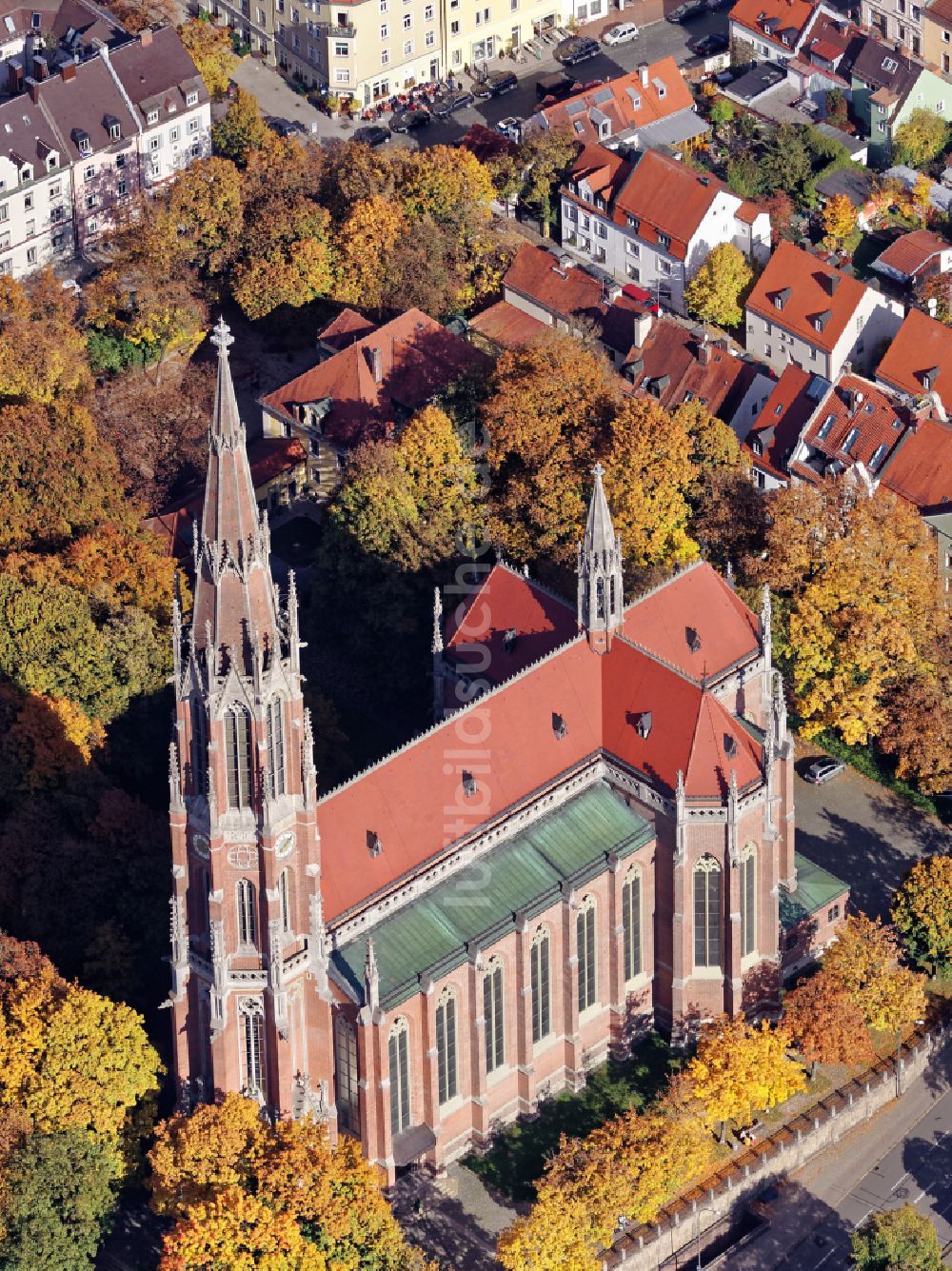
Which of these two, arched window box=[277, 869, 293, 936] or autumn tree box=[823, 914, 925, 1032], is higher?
arched window box=[277, 869, 293, 936]

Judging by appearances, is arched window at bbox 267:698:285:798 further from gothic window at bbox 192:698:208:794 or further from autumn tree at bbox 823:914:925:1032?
autumn tree at bbox 823:914:925:1032

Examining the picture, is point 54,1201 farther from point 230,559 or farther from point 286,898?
point 230,559

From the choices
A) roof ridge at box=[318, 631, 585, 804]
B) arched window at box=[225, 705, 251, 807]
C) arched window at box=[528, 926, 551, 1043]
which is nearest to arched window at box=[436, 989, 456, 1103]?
arched window at box=[528, 926, 551, 1043]

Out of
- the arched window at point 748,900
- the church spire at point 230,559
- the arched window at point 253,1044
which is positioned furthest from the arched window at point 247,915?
the arched window at point 748,900

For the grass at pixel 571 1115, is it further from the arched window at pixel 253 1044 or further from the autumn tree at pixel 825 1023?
the arched window at pixel 253 1044

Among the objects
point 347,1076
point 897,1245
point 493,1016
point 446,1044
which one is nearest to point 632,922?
point 493,1016
